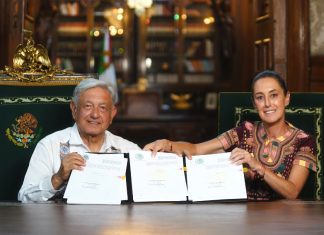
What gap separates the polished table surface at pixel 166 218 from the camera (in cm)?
161

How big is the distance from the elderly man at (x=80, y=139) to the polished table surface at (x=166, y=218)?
1.20 ft

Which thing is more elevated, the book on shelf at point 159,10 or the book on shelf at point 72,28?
the book on shelf at point 159,10

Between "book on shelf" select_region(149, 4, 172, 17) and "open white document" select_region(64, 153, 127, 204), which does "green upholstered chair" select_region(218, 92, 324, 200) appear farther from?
"book on shelf" select_region(149, 4, 172, 17)

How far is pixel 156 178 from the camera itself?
7.45 ft

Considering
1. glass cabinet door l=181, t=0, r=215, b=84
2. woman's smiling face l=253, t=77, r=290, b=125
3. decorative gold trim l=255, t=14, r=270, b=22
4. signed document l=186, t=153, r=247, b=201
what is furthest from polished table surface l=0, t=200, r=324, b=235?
glass cabinet door l=181, t=0, r=215, b=84

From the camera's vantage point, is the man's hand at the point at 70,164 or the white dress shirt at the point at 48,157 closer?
the man's hand at the point at 70,164

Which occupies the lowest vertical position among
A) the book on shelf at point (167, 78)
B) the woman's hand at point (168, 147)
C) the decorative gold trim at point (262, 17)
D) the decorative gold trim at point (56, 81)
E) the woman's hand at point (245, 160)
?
the woman's hand at point (245, 160)

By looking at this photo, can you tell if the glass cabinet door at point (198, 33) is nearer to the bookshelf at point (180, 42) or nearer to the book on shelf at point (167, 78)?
the bookshelf at point (180, 42)

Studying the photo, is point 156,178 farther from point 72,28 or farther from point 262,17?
point 72,28

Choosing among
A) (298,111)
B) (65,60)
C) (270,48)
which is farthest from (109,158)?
(65,60)

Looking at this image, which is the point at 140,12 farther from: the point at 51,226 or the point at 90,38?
the point at 51,226

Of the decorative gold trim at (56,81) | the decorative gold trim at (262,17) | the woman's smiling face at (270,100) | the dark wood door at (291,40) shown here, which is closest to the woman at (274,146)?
the woman's smiling face at (270,100)

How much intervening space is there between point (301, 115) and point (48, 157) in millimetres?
1299

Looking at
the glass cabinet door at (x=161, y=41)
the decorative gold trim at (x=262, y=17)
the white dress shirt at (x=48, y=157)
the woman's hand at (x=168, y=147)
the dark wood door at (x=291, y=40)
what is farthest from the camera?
the glass cabinet door at (x=161, y=41)
